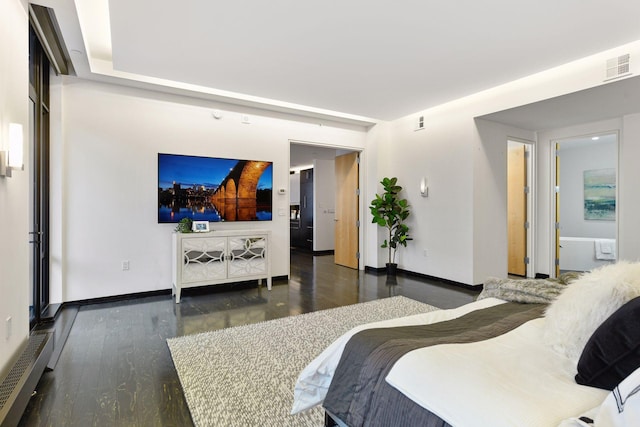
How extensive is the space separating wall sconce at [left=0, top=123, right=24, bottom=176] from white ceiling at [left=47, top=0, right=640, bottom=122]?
1203 millimetres

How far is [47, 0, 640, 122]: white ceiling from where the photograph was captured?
8.66ft

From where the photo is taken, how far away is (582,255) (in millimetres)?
6195

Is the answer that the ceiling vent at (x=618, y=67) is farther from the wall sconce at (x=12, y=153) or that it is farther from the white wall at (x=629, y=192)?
the wall sconce at (x=12, y=153)

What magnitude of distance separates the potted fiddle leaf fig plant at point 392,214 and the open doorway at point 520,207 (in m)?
1.84

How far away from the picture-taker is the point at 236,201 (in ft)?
16.3

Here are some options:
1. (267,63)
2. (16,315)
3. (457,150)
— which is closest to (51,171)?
(16,315)

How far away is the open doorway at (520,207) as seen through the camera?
5629 millimetres

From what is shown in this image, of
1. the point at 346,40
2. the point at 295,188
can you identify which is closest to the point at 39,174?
the point at 346,40

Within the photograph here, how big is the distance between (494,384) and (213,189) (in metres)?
4.34

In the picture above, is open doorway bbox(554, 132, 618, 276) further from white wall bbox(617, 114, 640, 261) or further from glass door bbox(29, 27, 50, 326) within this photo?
glass door bbox(29, 27, 50, 326)

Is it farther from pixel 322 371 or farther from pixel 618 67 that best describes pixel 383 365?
pixel 618 67

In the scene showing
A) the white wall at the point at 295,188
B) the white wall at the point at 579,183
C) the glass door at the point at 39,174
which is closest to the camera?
the glass door at the point at 39,174

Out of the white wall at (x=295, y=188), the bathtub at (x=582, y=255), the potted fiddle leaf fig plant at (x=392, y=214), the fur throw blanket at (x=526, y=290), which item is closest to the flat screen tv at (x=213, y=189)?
the potted fiddle leaf fig plant at (x=392, y=214)

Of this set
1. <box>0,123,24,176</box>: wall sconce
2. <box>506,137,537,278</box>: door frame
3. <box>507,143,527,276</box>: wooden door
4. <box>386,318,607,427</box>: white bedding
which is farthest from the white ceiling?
<box>386,318,607,427</box>: white bedding
